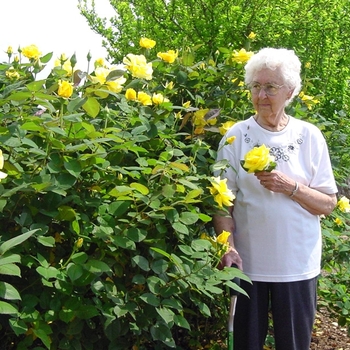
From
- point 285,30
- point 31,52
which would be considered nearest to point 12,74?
point 31,52

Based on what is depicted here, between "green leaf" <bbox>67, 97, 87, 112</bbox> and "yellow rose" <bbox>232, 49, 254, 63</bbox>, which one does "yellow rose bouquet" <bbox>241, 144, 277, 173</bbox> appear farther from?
"yellow rose" <bbox>232, 49, 254, 63</bbox>

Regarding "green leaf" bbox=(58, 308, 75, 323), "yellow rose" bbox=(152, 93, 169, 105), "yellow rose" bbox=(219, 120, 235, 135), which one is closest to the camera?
"green leaf" bbox=(58, 308, 75, 323)

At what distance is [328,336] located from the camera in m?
4.08

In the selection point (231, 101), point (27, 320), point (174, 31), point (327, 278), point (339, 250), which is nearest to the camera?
point (27, 320)

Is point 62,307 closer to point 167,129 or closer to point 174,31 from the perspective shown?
point 167,129

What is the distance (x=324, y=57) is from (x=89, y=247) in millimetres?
3661

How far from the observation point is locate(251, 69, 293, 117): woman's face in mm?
2648

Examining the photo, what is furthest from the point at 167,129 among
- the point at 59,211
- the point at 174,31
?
the point at 174,31

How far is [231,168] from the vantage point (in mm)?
2650

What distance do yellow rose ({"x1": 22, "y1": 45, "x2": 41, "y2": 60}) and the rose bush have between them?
352 mm

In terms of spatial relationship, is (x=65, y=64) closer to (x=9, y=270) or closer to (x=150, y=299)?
(x=150, y=299)

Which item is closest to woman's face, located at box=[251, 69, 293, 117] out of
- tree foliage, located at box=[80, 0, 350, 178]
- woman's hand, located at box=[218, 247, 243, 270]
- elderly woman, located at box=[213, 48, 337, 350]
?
elderly woman, located at box=[213, 48, 337, 350]

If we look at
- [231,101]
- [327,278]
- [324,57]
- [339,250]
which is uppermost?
[324,57]

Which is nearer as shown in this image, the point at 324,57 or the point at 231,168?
the point at 231,168
